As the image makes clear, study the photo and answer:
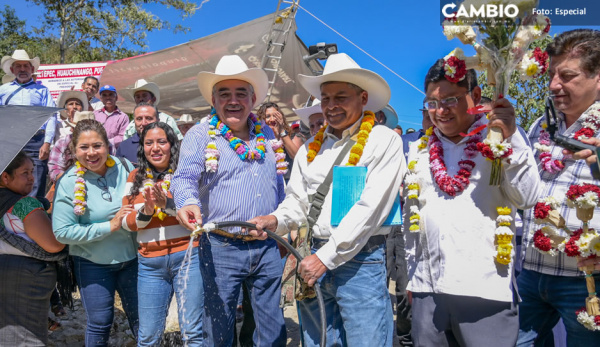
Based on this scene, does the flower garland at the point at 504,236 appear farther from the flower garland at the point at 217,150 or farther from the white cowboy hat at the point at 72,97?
the white cowboy hat at the point at 72,97

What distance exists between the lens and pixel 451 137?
2.65 metres

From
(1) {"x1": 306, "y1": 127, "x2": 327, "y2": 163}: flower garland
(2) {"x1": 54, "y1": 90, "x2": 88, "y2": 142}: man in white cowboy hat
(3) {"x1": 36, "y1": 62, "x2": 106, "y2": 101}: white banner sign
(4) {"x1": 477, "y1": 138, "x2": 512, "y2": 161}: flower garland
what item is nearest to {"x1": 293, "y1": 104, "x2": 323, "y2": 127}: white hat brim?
(1) {"x1": 306, "y1": 127, "x2": 327, "y2": 163}: flower garland

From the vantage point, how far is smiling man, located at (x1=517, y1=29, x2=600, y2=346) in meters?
2.44

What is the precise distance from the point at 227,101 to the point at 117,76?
336 inches

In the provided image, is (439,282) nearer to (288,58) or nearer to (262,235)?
(262,235)

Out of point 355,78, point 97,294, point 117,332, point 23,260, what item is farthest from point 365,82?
point 117,332

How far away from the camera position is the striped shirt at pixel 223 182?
3.29 metres

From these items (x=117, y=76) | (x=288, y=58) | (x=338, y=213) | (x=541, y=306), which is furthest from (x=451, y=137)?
(x=117, y=76)

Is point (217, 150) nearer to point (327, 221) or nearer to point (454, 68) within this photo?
point (327, 221)

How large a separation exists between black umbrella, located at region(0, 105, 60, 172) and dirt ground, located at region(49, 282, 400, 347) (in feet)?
7.45

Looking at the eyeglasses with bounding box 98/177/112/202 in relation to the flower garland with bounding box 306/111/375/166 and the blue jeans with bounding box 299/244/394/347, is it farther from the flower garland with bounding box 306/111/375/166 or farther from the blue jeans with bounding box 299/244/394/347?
the blue jeans with bounding box 299/244/394/347

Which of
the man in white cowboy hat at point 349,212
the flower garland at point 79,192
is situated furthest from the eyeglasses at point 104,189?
the man in white cowboy hat at point 349,212

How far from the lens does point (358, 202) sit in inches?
104

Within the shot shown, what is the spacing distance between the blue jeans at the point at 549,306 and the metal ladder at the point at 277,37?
7394mm
